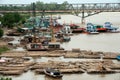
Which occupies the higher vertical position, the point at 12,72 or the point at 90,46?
the point at 12,72

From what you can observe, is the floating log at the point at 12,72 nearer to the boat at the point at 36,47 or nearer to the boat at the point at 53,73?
the boat at the point at 53,73

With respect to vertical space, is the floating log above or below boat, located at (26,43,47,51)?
below

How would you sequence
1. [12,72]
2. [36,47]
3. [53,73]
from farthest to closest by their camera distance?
1. [36,47]
2. [12,72]
3. [53,73]

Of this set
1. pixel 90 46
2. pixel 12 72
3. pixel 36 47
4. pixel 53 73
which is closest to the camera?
pixel 53 73

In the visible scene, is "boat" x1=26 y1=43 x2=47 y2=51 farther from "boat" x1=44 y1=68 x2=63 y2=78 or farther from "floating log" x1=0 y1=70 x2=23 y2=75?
"boat" x1=44 y1=68 x2=63 y2=78

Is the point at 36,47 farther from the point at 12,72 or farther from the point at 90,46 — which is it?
the point at 12,72

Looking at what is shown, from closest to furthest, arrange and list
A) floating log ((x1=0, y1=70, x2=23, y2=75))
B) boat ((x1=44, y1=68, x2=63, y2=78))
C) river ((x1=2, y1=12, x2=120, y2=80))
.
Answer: boat ((x1=44, y1=68, x2=63, y2=78))
river ((x1=2, y1=12, x2=120, y2=80))
floating log ((x1=0, y1=70, x2=23, y2=75))

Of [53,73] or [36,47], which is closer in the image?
[53,73]

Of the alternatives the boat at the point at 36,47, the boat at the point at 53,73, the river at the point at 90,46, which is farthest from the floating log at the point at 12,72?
the boat at the point at 36,47

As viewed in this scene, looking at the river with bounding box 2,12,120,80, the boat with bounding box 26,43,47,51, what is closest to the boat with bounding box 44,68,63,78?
the river with bounding box 2,12,120,80

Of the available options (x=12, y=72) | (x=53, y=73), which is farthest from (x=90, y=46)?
(x=12, y=72)

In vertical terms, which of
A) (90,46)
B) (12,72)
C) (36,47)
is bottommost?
(90,46)

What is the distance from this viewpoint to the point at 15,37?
48250 mm

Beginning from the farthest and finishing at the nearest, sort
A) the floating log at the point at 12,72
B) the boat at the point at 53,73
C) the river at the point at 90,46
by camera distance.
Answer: the floating log at the point at 12,72, the river at the point at 90,46, the boat at the point at 53,73
